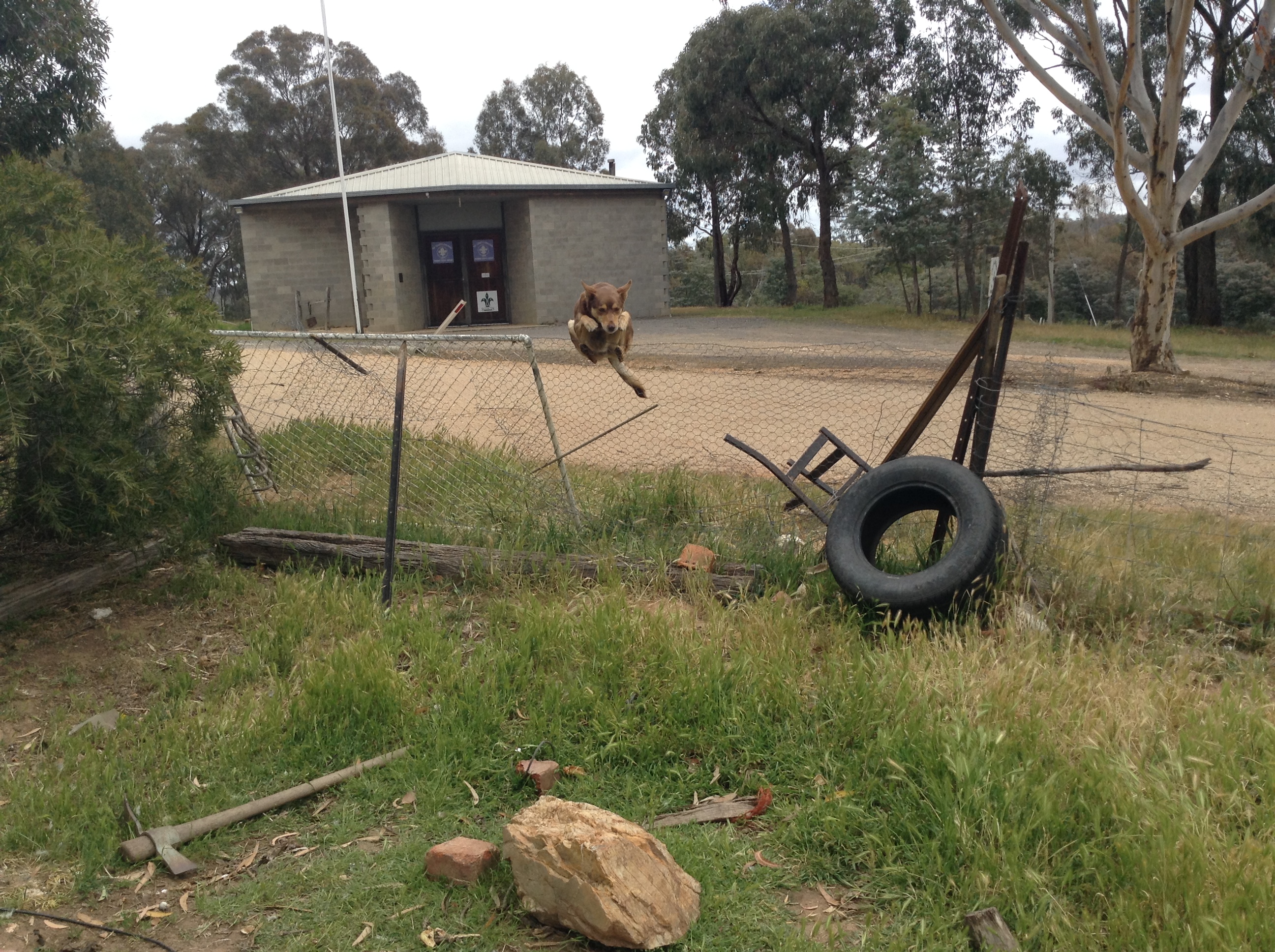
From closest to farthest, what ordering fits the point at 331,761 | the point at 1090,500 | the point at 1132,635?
the point at 331,761, the point at 1132,635, the point at 1090,500

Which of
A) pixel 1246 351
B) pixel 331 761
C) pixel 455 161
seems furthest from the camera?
pixel 455 161

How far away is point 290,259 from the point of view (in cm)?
2708

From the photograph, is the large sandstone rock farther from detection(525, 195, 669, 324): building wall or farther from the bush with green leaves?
detection(525, 195, 669, 324): building wall

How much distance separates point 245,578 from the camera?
590 cm

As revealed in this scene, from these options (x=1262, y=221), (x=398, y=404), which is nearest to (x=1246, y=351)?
(x=1262, y=221)

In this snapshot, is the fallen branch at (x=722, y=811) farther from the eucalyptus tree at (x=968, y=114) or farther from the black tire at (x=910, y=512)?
the eucalyptus tree at (x=968, y=114)

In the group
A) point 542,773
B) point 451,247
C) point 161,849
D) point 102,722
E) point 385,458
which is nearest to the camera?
point 161,849

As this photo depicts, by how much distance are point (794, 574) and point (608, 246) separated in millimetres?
21937

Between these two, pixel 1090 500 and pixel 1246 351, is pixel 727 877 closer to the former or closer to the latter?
pixel 1090 500

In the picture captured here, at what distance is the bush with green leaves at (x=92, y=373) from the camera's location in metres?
4.72

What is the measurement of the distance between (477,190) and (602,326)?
2072cm

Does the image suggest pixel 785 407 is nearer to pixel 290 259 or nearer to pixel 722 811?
pixel 722 811

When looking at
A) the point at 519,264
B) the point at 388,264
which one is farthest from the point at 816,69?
the point at 388,264

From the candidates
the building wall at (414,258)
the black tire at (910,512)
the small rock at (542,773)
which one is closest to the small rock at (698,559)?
the black tire at (910,512)
